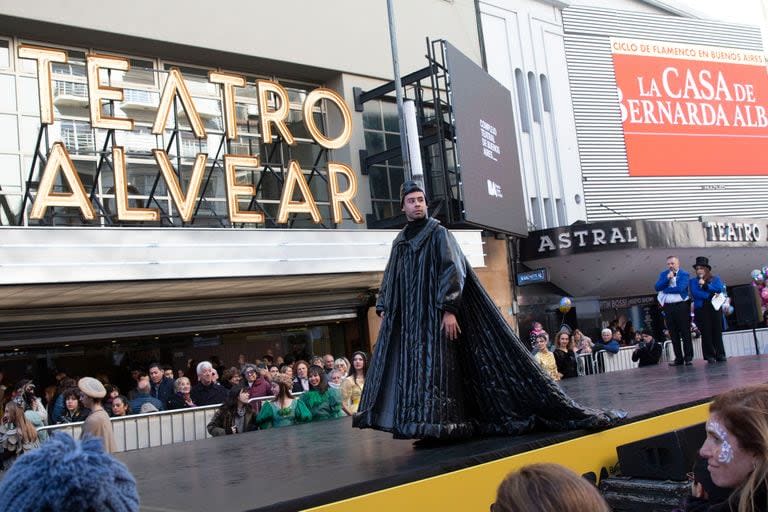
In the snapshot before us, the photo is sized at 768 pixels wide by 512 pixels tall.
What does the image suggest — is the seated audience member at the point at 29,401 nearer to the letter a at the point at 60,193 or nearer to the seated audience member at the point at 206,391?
the seated audience member at the point at 206,391

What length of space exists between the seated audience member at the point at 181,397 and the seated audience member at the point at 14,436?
196cm

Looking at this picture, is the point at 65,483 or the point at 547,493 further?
the point at 547,493

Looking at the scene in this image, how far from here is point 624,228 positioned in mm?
22641

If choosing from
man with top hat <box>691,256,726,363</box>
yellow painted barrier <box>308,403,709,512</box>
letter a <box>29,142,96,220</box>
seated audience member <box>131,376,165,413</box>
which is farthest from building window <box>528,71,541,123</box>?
yellow painted barrier <box>308,403,709,512</box>

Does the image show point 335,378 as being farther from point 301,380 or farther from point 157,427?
point 157,427

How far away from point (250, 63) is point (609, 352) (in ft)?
32.6

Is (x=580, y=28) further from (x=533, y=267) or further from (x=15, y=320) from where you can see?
(x=15, y=320)

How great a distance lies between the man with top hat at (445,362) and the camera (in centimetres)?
501

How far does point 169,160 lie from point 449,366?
11.8m

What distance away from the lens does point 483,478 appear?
173 inches

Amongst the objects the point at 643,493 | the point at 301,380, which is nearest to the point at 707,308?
the point at 301,380

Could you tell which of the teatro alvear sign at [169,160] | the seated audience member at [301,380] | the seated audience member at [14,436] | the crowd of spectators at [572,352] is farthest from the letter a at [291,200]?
the seated audience member at [14,436]

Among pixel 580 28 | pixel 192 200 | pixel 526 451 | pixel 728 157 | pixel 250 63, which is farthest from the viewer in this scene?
pixel 728 157

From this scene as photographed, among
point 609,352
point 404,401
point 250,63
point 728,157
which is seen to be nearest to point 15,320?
point 250,63
